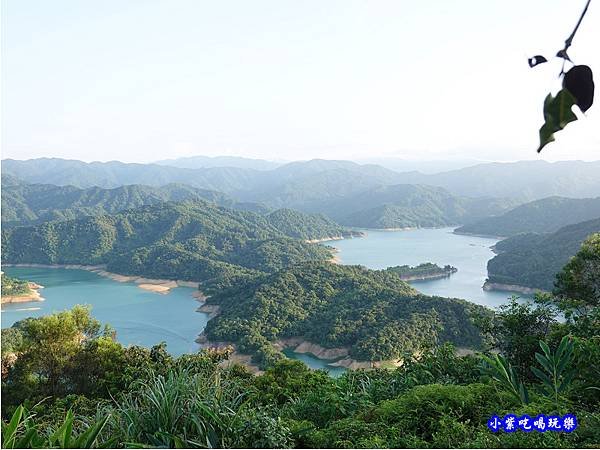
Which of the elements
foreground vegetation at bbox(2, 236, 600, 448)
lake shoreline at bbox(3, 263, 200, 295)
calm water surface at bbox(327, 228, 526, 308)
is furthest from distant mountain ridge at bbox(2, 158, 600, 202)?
foreground vegetation at bbox(2, 236, 600, 448)

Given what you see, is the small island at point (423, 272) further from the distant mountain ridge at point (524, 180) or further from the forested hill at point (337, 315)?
the distant mountain ridge at point (524, 180)

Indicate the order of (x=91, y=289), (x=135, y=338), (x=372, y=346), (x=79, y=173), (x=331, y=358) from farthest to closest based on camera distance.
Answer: (x=79, y=173) → (x=91, y=289) → (x=135, y=338) → (x=331, y=358) → (x=372, y=346)

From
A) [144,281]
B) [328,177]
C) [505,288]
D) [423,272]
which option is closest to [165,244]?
[144,281]

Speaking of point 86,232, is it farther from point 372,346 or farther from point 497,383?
point 497,383

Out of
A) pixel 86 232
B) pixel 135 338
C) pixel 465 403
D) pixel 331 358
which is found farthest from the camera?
pixel 86 232

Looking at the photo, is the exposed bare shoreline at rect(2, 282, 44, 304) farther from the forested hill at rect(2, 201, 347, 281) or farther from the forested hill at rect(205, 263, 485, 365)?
the forested hill at rect(205, 263, 485, 365)

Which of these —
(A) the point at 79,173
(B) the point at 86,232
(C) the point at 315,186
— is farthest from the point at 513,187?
(A) the point at 79,173
